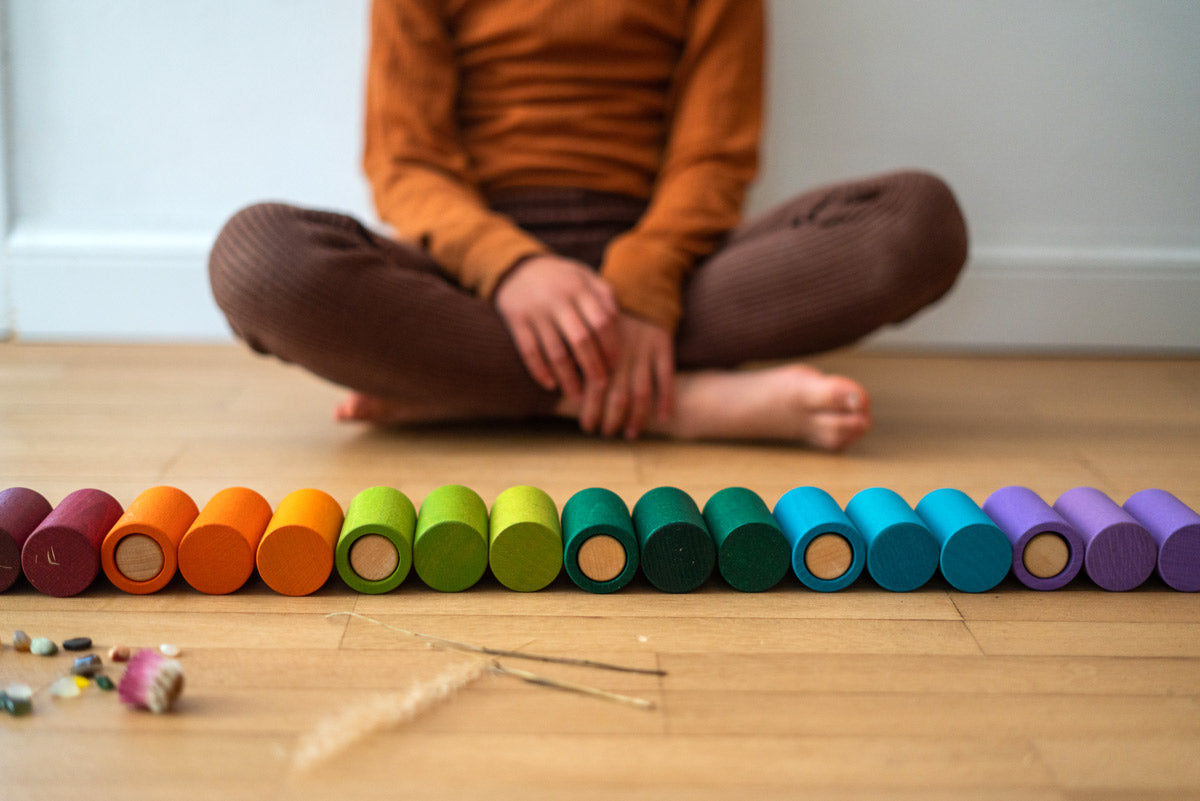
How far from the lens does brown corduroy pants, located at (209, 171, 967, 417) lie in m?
1.10

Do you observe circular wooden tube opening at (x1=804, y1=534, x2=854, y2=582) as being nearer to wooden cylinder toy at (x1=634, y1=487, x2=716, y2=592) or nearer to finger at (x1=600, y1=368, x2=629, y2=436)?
wooden cylinder toy at (x1=634, y1=487, x2=716, y2=592)

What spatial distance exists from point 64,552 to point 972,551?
2.35 ft

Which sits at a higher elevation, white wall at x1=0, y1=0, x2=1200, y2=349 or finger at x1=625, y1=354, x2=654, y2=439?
white wall at x1=0, y1=0, x2=1200, y2=349

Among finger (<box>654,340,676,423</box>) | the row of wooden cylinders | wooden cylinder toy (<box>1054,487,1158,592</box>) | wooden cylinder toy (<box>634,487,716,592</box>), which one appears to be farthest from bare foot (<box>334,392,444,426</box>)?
wooden cylinder toy (<box>1054,487,1158,592</box>)

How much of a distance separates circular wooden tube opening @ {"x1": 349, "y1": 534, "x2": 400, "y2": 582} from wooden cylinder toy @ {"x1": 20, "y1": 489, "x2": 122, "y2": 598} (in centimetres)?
20

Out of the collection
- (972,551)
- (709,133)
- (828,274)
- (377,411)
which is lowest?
(377,411)

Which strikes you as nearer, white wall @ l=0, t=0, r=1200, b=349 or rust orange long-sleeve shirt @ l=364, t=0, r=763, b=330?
rust orange long-sleeve shirt @ l=364, t=0, r=763, b=330

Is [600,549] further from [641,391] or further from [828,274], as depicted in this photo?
[828,274]

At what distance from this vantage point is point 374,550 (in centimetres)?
82

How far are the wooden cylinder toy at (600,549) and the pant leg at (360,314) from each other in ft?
1.28

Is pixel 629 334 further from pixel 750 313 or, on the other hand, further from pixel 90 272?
pixel 90 272

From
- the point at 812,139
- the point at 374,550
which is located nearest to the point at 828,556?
the point at 374,550

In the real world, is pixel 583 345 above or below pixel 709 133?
below

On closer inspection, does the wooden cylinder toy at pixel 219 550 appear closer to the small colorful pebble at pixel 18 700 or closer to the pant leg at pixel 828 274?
the small colorful pebble at pixel 18 700
